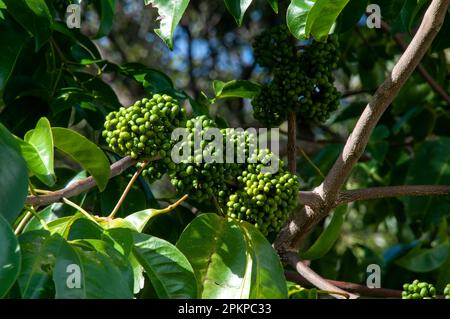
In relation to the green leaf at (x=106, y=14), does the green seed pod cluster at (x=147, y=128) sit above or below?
below

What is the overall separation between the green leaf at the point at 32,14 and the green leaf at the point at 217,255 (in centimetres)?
69

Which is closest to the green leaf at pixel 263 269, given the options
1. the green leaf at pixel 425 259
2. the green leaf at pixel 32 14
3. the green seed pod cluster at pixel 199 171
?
the green seed pod cluster at pixel 199 171

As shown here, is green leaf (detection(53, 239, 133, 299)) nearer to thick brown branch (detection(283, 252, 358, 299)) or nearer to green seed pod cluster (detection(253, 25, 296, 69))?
thick brown branch (detection(283, 252, 358, 299))

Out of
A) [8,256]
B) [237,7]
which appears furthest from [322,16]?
[8,256]

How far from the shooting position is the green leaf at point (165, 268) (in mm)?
1540

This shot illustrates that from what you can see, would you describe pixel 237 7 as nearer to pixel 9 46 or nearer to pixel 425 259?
pixel 9 46

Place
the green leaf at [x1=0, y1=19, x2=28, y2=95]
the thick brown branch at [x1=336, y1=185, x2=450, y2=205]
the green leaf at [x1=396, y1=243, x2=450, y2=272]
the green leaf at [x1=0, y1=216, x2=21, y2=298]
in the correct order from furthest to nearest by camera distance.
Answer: the green leaf at [x1=396, y1=243, x2=450, y2=272] → the green leaf at [x1=0, y1=19, x2=28, y2=95] → the thick brown branch at [x1=336, y1=185, x2=450, y2=205] → the green leaf at [x1=0, y1=216, x2=21, y2=298]

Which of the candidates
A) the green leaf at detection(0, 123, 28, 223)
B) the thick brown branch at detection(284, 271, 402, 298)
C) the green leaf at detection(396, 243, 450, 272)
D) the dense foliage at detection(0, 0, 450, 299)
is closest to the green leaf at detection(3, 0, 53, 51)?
the dense foliage at detection(0, 0, 450, 299)

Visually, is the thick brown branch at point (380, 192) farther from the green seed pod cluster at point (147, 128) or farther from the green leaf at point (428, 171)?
the green leaf at point (428, 171)

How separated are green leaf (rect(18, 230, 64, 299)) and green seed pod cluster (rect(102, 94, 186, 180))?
0.35 meters

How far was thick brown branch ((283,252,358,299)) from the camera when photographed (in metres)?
1.81

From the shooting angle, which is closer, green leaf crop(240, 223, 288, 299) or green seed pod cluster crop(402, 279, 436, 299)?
green leaf crop(240, 223, 288, 299)

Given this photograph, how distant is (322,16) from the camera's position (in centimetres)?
181
